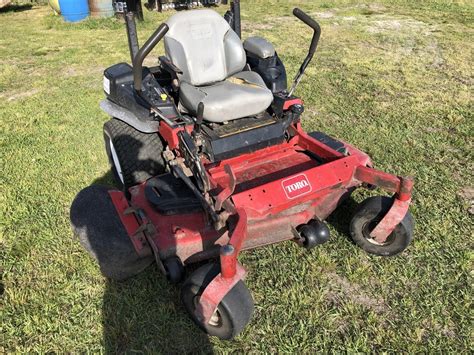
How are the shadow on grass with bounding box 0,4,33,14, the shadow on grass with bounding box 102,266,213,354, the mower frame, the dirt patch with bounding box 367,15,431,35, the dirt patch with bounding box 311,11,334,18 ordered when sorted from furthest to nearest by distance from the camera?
the shadow on grass with bounding box 0,4,33,14 → the dirt patch with bounding box 311,11,334,18 → the dirt patch with bounding box 367,15,431,35 → the mower frame → the shadow on grass with bounding box 102,266,213,354

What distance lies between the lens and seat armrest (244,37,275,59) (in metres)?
3.56

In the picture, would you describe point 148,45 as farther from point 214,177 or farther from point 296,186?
point 296,186

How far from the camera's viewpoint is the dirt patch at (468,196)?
3.22 metres

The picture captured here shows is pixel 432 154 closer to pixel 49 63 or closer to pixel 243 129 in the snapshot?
pixel 243 129

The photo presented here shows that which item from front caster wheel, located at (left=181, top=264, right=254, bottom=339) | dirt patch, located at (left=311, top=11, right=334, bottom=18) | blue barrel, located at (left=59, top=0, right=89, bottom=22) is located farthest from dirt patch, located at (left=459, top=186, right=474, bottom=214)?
blue barrel, located at (left=59, top=0, right=89, bottom=22)

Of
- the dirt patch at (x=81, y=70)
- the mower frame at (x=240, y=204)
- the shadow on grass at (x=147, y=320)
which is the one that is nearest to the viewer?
the shadow on grass at (x=147, y=320)

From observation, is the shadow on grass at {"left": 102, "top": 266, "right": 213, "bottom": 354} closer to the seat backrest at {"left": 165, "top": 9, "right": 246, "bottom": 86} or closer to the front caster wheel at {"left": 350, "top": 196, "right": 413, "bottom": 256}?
the front caster wheel at {"left": 350, "top": 196, "right": 413, "bottom": 256}

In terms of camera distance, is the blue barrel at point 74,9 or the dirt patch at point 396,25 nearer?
the dirt patch at point 396,25

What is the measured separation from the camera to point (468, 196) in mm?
3367

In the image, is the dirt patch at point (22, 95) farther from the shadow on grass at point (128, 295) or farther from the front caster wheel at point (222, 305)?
the front caster wheel at point (222, 305)

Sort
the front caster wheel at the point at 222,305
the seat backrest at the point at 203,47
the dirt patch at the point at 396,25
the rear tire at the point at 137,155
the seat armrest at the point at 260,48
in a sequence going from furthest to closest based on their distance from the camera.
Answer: the dirt patch at the point at 396,25, the seat armrest at the point at 260,48, the seat backrest at the point at 203,47, the rear tire at the point at 137,155, the front caster wheel at the point at 222,305

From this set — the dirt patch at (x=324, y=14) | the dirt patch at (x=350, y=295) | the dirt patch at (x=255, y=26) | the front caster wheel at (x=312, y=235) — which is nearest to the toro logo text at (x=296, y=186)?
the front caster wheel at (x=312, y=235)

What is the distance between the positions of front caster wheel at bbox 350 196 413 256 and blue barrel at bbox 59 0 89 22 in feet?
28.7

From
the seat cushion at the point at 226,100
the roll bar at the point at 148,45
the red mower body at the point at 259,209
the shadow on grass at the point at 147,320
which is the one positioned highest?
the roll bar at the point at 148,45
